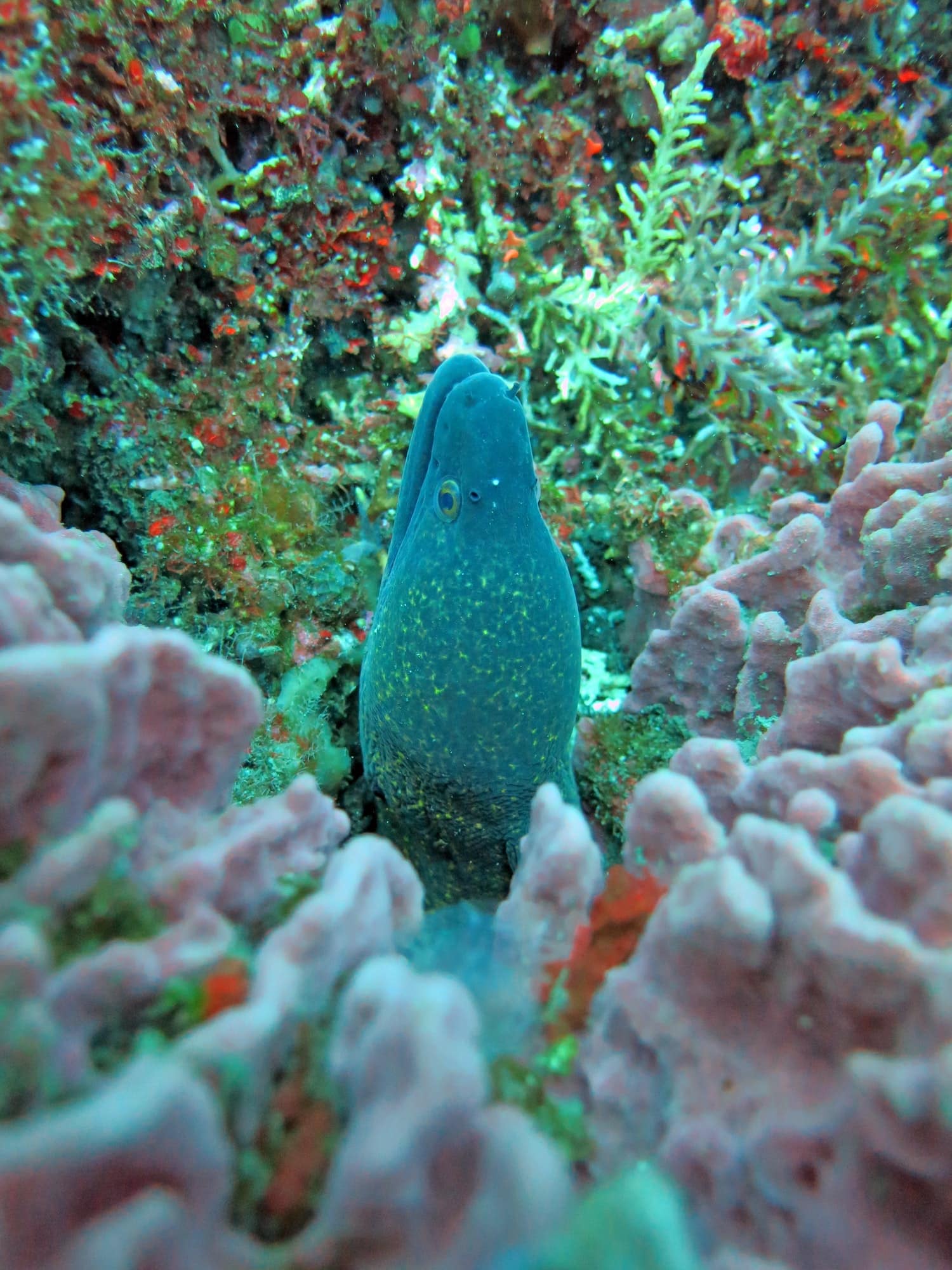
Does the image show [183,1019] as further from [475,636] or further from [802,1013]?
[475,636]

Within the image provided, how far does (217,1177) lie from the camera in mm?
925

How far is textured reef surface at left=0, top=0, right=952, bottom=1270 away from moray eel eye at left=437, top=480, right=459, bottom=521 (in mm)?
63

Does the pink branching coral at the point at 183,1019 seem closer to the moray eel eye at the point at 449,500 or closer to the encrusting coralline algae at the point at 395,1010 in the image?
the encrusting coralline algae at the point at 395,1010

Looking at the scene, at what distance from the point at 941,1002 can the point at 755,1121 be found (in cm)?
37

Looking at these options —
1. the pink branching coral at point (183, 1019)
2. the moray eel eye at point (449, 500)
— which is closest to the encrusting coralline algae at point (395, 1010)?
A: the pink branching coral at point (183, 1019)

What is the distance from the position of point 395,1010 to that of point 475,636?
61.5 inches

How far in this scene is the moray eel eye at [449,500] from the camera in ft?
8.11

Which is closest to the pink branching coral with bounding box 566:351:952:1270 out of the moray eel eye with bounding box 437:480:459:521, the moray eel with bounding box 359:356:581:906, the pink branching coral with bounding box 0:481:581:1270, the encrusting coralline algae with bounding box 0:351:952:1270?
the encrusting coralline algae with bounding box 0:351:952:1270

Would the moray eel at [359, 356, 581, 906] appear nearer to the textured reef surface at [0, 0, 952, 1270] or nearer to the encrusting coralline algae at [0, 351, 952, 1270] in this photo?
the textured reef surface at [0, 0, 952, 1270]

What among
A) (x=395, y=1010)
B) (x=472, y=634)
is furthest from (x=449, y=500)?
(x=395, y=1010)

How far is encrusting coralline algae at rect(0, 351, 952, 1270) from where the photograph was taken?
0.90 m

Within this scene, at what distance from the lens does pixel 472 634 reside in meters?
2.49

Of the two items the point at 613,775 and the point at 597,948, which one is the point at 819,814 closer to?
the point at 597,948

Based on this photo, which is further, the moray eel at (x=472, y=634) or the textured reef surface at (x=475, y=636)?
the moray eel at (x=472, y=634)
